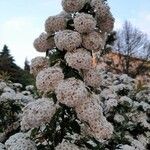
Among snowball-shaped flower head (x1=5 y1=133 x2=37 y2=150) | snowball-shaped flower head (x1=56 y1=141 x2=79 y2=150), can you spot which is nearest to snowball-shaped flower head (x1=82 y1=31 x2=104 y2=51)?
snowball-shaped flower head (x1=56 y1=141 x2=79 y2=150)

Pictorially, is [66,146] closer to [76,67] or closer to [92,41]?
[76,67]

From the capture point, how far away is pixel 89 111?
422 cm

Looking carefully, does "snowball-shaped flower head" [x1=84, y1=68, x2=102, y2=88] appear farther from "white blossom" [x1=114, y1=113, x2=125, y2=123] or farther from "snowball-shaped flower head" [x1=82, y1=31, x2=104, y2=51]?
"white blossom" [x1=114, y1=113, x2=125, y2=123]

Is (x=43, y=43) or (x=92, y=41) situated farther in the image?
(x=43, y=43)

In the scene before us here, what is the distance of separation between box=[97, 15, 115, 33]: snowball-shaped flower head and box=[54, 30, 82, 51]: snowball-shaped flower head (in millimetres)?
357

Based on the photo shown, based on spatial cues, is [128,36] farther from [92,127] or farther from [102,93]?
[92,127]

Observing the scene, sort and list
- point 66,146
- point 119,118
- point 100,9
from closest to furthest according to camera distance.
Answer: point 66,146
point 100,9
point 119,118

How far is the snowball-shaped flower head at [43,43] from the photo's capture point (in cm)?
466

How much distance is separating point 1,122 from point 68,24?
4.67 meters

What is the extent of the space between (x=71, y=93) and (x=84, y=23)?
0.67 meters

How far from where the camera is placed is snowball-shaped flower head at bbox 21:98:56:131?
13.9 feet

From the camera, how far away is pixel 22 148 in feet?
14.6

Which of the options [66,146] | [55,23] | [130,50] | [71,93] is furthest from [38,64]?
[130,50]

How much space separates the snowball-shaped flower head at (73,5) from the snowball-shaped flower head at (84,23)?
189 millimetres
